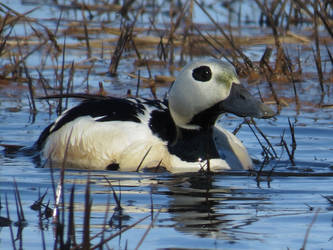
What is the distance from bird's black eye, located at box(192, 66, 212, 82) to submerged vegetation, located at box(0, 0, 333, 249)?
81 cm

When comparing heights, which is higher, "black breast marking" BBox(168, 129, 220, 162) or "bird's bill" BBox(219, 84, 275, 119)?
"bird's bill" BBox(219, 84, 275, 119)

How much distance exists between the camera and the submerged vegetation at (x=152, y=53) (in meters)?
9.67

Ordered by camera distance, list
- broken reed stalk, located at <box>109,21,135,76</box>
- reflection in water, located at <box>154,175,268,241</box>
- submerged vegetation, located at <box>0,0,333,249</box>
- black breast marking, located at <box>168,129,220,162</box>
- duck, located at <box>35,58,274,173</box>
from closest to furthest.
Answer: reflection in water, located at <box>154,175,268,241</box>
duck, located at <box>35,58,274,173</box>
black breast marking, located at <box>168,129,220,162</box>
submerged vegetation, located at <box>0,0,333,249</box>
broken reed stalk, located at <box>109,21,135,76</box>

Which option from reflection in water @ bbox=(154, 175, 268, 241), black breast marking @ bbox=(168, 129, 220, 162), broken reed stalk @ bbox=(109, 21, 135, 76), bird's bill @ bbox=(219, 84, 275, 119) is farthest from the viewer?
broken reed stalk @ bbox=(109, 21, 135, 76)

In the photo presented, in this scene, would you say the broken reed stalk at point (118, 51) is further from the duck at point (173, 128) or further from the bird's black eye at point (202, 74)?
the bird's black eye at point (202, 74)

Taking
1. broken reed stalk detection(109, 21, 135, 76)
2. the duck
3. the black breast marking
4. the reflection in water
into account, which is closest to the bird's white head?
the duck

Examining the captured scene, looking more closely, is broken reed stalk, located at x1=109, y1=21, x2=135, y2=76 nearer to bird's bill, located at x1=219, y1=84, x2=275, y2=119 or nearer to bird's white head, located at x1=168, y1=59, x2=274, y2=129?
bird's white head, located at x1=168, y1=59, x2=274, y2=129

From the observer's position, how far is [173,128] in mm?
7504

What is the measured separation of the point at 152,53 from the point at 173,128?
4999 mm

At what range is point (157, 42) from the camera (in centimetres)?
1237

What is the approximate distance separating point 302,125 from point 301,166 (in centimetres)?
158

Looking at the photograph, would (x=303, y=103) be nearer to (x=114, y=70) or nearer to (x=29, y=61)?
(x=114, y=70)

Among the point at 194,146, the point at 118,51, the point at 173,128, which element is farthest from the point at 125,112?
the point at 118,51

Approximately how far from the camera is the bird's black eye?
23.4ft
